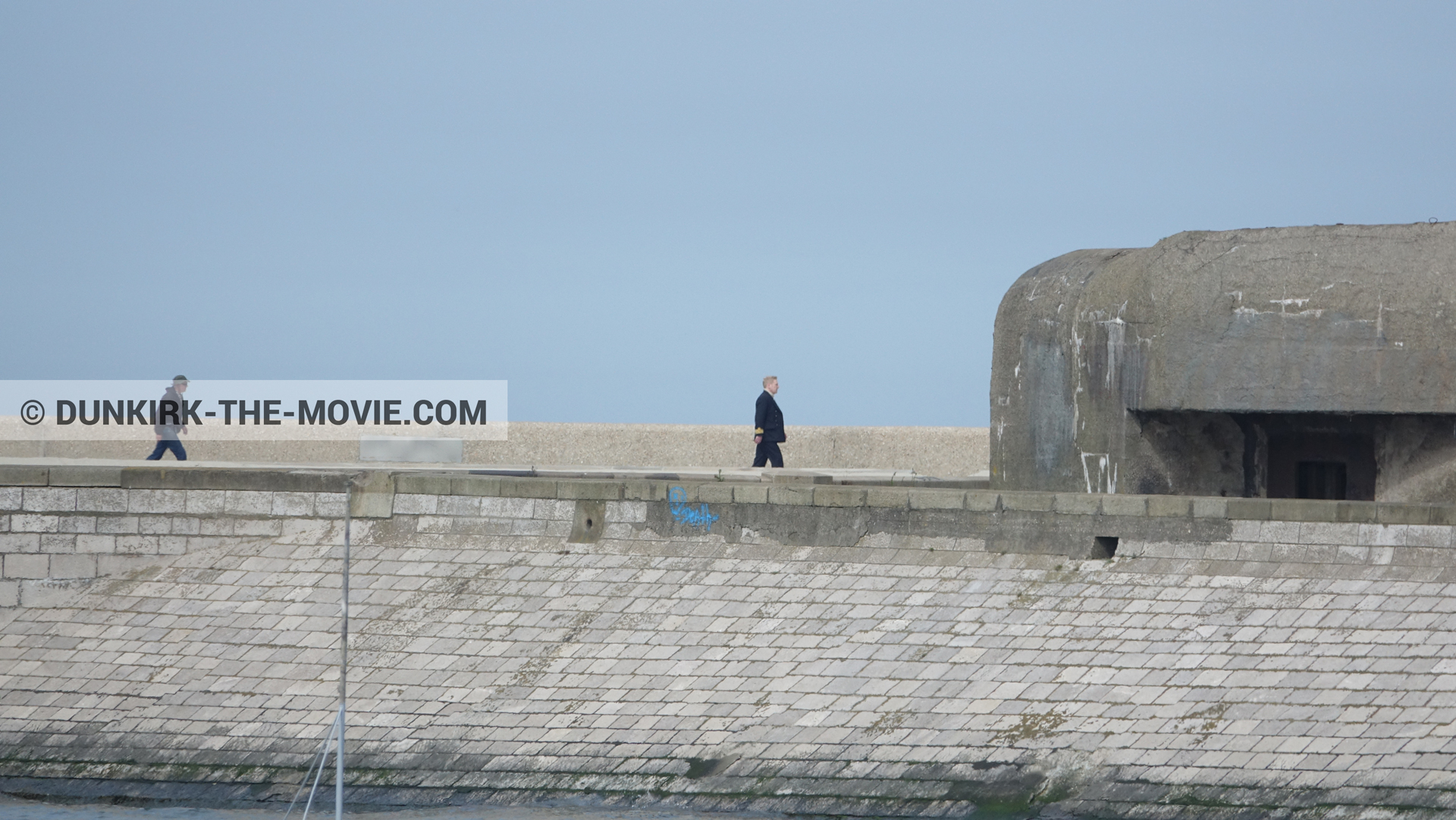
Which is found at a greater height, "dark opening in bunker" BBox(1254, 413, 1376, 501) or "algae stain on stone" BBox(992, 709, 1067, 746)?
"dark opening in bunker" BBox(1254, 413, 1376, 501)

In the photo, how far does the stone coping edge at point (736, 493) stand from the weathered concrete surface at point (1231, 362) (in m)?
1.30

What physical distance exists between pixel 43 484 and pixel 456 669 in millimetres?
4393

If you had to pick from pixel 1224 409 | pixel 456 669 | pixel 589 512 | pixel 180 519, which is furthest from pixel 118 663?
pixel 1224 409

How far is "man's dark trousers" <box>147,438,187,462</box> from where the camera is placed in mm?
19188

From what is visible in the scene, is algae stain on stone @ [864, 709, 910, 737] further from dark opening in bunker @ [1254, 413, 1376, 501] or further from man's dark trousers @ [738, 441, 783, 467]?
man's dark trousers @ [738, 441, 783, 467]

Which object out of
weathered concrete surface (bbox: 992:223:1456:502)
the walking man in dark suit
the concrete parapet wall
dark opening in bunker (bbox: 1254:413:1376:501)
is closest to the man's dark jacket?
the walking man in dark suit

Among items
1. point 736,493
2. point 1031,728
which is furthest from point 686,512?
point 1031,728

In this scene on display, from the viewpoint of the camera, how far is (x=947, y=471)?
2205cm

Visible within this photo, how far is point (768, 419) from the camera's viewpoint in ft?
63.0

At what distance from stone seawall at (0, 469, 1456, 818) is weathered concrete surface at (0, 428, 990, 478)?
6.78 m

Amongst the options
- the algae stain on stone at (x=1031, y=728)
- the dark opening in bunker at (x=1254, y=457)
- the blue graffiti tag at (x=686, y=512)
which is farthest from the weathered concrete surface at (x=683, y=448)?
the algae stain on stone at (x=1031, y=728)

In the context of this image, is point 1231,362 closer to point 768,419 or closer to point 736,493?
point 736,493

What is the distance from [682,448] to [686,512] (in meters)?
8.34

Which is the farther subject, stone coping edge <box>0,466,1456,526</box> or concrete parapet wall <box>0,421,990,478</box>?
concrete parapet wall <box>0,421,990,478</box>
